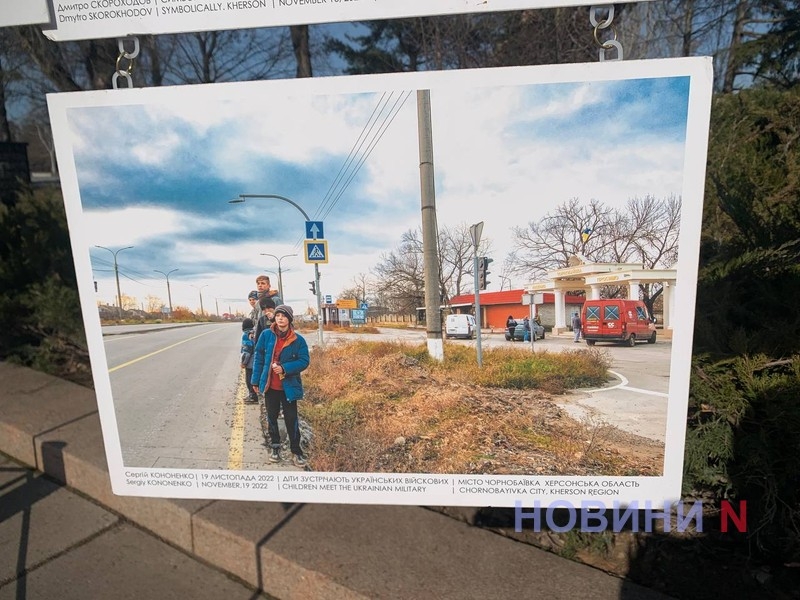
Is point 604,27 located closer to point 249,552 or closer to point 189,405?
point 189,405

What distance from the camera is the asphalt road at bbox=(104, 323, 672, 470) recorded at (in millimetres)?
2451

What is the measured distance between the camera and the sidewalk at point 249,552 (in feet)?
8.00

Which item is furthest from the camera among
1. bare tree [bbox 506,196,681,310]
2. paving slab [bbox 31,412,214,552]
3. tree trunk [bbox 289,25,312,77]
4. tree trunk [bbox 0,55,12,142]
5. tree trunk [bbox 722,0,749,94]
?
tree trunk [bbox 0,55,12,142]

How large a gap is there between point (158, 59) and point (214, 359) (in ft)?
30.3

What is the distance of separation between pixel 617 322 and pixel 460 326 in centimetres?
70

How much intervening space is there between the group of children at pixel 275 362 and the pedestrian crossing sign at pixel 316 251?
0.27 metres

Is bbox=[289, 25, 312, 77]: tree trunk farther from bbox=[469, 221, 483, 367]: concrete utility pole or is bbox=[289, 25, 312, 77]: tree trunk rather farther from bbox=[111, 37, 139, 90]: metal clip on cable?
bbox=[469, 221, 483, 367]: concrete utility pole

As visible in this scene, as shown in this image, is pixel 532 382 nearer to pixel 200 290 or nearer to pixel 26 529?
pixel 200 290

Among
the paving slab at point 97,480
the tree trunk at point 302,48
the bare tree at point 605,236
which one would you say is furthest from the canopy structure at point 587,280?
the tree trunk at point 302,48

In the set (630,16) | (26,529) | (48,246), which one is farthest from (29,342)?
(630,16)

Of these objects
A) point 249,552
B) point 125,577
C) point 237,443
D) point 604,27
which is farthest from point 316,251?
point 125,577

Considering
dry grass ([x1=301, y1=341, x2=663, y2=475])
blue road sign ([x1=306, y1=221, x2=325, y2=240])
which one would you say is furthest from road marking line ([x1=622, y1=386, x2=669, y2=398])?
blue road sign ([x1=306, y1=221, x2=325, y2=240])

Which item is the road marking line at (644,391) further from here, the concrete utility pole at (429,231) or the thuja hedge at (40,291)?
the thuja hedge at (40,291)

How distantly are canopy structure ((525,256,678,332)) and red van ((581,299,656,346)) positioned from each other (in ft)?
0.16
